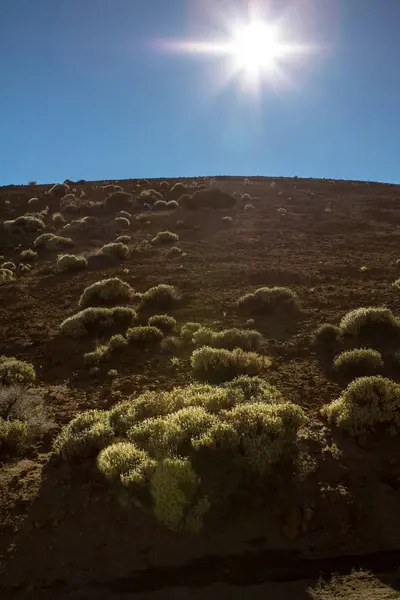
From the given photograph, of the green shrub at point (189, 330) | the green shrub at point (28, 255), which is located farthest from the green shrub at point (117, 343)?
the green shrub at point (28, 255)

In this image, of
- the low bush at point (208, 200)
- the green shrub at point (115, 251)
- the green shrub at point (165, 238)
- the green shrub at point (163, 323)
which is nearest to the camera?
the green shrub at point (163, 323)

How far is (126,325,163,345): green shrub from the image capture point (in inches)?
520

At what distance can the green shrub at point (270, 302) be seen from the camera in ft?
51.4

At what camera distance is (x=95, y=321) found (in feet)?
48.3

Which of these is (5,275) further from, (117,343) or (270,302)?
(270,302)

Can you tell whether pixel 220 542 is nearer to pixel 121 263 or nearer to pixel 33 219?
pixel 121 263

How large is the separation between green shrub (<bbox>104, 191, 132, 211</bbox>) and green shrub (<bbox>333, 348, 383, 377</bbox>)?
96.7 ft

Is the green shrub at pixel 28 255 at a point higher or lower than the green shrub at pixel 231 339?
higher

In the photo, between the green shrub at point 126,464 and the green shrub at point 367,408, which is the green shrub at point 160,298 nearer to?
the green shrub at point 367,408

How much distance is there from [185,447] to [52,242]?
22.5 meters

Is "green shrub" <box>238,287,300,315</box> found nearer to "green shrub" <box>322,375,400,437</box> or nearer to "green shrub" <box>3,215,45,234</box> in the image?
"green shrub" <box>322,375,400,437</box>

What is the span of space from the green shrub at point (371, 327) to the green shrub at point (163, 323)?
5093 mm

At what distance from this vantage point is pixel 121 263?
23703 millimetres

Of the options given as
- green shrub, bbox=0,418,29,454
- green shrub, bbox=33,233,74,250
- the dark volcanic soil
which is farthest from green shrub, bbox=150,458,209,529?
green shrub, bbox=33,233,74,250
